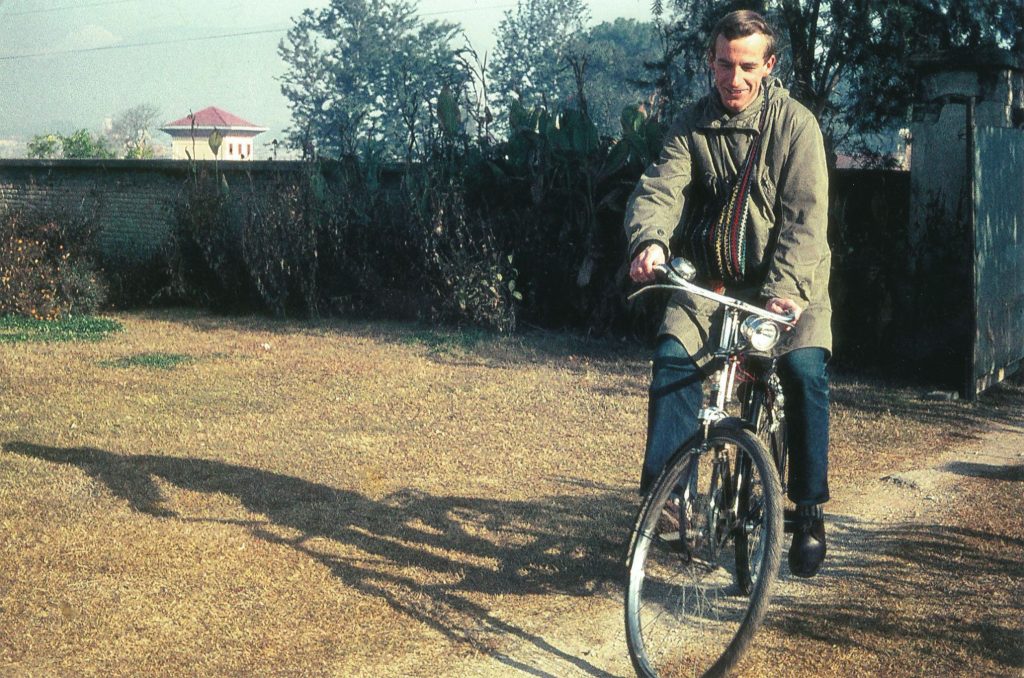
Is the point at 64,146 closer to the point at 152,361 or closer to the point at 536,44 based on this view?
the point at 536,44

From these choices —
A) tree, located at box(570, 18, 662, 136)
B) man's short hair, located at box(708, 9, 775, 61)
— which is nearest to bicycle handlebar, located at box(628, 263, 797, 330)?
man's short hair, located at box(708, 9, 775, 61)

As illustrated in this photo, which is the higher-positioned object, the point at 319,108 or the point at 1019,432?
the point at 319,108

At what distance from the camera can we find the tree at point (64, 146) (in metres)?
46.1

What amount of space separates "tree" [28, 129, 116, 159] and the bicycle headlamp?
45524 mm

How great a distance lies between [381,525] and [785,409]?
2336mm

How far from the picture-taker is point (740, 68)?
404cm

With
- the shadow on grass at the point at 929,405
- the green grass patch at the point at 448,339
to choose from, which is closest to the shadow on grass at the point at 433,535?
the shadow on grass at the point at 929,405

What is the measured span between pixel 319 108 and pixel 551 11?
1320cm

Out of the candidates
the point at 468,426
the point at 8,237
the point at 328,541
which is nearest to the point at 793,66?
the point at 468,426

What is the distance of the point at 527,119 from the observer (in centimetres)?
1344

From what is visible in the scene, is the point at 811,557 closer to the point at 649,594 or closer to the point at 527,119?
the point at 649,594

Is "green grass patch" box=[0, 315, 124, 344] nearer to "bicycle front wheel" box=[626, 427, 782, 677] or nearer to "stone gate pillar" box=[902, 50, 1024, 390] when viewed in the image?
"stone gate pillar" box=[902, 50, 1024, 390]

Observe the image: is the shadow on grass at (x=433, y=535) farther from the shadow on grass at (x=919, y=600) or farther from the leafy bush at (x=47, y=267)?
the leafy bush at (x=47, y=267)

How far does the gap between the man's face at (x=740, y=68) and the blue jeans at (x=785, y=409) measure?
2.84ft
